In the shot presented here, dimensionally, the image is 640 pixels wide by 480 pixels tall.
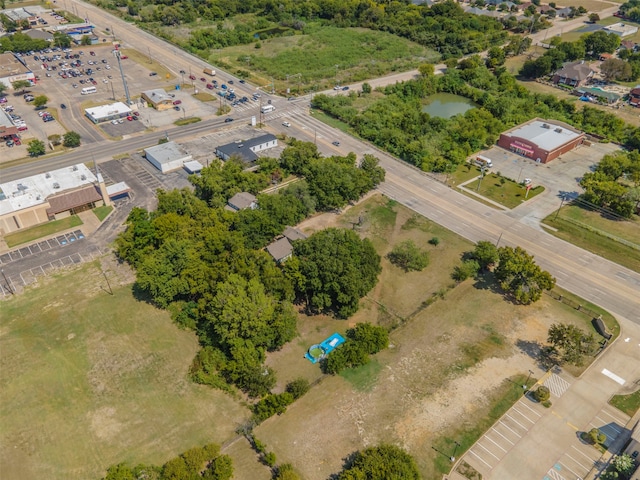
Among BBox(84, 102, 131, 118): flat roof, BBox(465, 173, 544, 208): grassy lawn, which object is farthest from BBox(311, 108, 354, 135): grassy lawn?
BBox(84, 102, 131, 118): flat roof

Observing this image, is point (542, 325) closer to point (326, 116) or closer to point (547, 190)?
point (547, 190)

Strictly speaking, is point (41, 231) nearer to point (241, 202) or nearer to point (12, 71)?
point (241, 202)

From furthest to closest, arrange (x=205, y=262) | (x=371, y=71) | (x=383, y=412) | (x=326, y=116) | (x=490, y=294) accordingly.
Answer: (x=371, y=71), (x=326, y=116), (x=490, y=294), (x=205, y=262), (x=383, y=412)

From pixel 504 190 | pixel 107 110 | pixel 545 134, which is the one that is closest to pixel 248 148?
pixel 107 110

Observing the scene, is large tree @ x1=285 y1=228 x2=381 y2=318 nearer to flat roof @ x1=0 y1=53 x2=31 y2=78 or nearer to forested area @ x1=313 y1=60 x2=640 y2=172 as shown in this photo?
forested area @ x1=313 y1=60 x2=640 y2=172

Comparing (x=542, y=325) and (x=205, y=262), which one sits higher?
(x=205, y=262)

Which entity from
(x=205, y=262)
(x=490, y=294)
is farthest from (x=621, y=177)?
(x=205, y=262)
